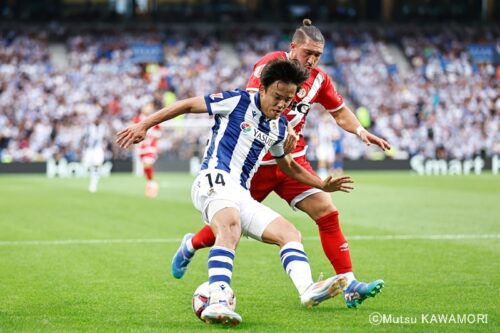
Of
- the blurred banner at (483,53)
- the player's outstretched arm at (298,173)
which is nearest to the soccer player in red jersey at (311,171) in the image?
the player's outstretched arm at (298,173)

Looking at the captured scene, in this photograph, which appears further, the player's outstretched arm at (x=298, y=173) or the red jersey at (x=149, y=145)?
the red jersey at (x=149, y=145)

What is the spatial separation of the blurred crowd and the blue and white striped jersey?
→ 27.5 m

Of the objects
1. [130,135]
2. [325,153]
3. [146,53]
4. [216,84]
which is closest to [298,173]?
[130,135]

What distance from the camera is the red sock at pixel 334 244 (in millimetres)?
8141

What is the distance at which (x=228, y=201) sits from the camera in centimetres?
700

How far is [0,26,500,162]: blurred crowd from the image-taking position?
133ft

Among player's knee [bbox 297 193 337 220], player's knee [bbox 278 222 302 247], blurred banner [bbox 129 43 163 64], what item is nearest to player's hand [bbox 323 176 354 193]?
player's knee [bbox 278 222 302 247]

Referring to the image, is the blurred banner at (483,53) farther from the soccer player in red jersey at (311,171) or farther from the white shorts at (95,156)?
the soccer player in red jersey at (311,171)

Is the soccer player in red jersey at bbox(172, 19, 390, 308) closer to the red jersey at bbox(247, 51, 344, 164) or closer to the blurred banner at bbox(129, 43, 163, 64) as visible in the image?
the red jersey at bbox(247, 51, 344, 164)

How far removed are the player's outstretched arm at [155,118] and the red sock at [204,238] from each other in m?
1.50

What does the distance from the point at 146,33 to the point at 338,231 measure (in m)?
43.7

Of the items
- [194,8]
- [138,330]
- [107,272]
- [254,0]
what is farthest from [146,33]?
[138,330]

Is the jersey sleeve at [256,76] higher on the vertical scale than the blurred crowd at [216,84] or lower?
higher

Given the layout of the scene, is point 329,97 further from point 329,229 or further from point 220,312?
point 220,312
